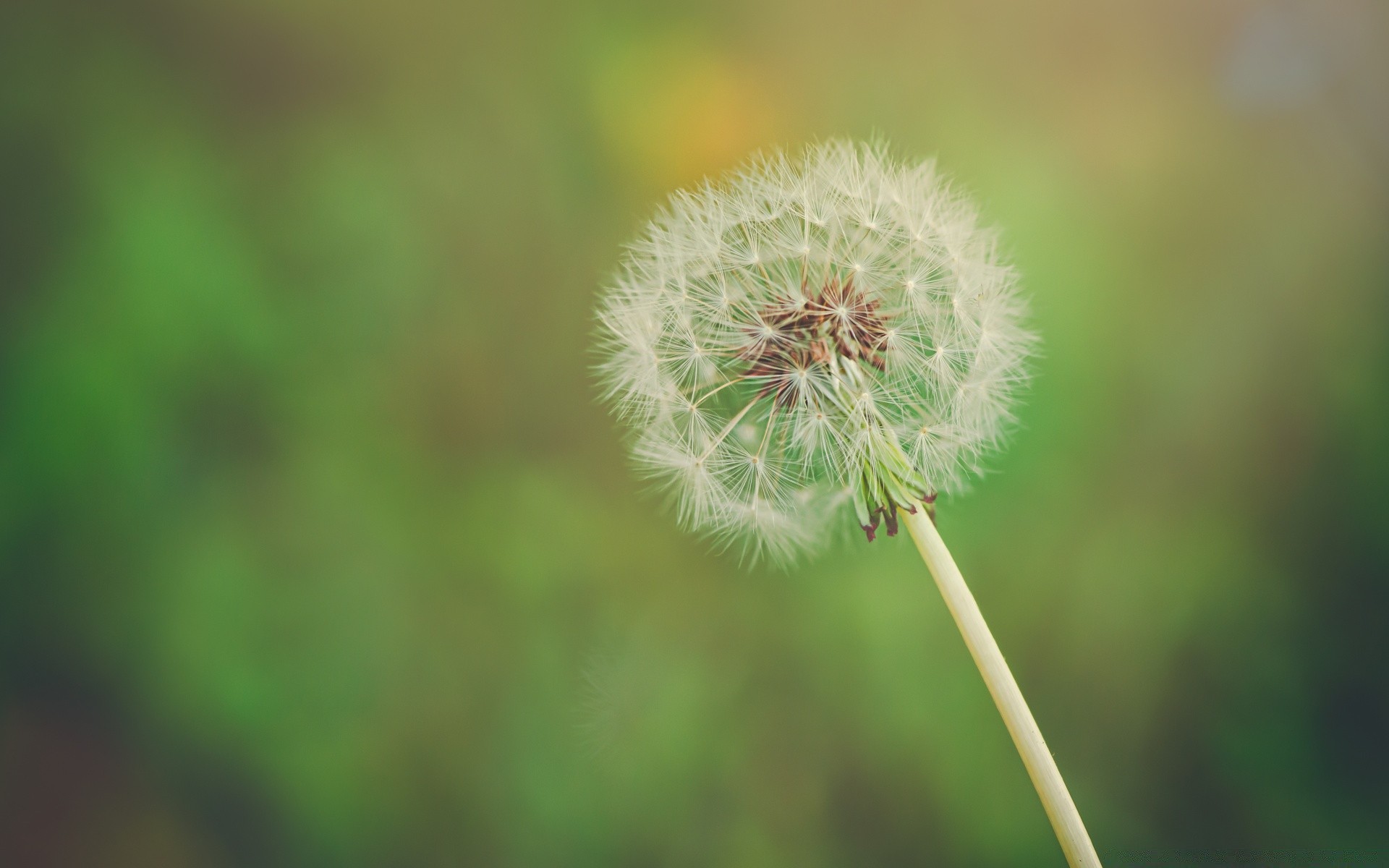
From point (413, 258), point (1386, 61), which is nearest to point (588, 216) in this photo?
point (413, 258)

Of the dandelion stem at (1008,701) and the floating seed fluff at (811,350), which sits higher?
→ the floating seed fluff at (811,350)

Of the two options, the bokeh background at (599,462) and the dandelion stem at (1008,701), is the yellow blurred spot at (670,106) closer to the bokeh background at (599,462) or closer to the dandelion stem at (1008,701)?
the bokeh background at (599,462)

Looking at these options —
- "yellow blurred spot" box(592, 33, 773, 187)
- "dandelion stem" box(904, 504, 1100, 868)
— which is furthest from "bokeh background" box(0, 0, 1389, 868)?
"dandelion stem" box(904, 504, 1100, 868)

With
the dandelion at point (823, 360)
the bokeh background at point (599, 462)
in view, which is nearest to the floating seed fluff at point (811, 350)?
the dandelion at point (823, 360)

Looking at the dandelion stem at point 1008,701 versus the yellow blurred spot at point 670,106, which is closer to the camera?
the dandelion stem at point 1008,701

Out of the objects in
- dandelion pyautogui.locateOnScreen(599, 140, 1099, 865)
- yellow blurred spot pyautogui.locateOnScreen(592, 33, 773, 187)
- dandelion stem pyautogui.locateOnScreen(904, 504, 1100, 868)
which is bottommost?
dandelion stem pyautogui.locateOnScreen(904, 504, 1100, 868)

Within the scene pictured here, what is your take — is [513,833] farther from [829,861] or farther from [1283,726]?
[1283,726]

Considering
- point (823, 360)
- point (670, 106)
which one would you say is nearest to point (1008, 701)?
point (823, 360)

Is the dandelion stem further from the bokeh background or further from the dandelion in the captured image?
the bokeh background
